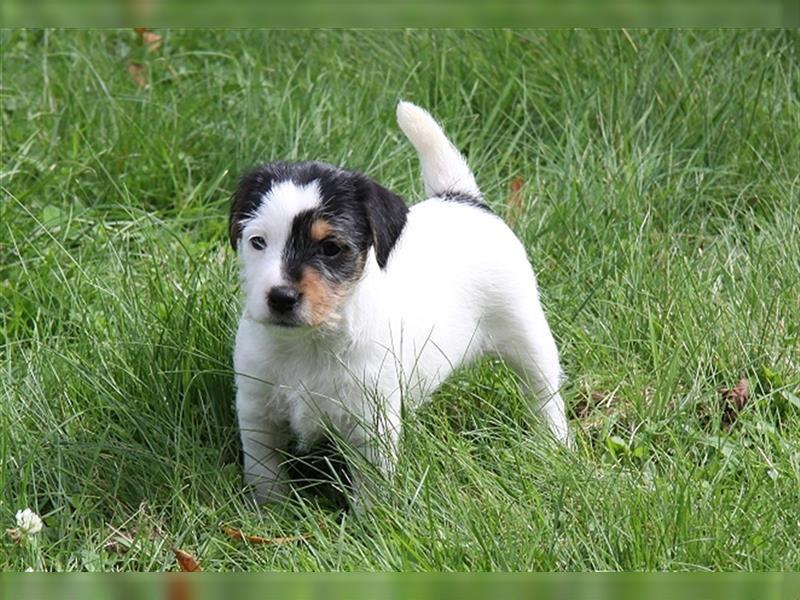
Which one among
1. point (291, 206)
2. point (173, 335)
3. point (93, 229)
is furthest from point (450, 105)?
point (291, 206)

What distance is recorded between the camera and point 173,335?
3.79 meters

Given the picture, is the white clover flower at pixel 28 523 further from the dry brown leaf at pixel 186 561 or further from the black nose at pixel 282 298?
the black nose at pixel 282 298

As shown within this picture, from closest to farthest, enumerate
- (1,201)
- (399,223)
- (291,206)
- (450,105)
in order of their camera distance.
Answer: (291,206), (399,223), (1,201), (450,105)

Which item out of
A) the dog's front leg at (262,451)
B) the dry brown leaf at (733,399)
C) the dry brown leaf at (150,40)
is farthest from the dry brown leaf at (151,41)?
the dry brown leaf at (733,399)

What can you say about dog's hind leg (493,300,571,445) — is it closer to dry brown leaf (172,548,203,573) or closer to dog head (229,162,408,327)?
dog head (229,162,408,327)

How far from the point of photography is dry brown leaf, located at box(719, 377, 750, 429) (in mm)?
3973

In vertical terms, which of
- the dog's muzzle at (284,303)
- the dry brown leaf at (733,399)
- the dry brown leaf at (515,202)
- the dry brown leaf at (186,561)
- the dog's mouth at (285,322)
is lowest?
the dry brown leaf at (186,561)

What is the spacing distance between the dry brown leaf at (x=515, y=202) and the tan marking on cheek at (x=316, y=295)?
1818 mm

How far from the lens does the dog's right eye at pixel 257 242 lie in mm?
3176

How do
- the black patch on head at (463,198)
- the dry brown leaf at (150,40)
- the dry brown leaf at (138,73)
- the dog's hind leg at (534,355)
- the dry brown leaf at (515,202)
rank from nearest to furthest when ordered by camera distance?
the dog's hind leg at (534,355)
the black patch on head at (463,198)
the dry brown leaf at (515,202)
the dry brown leaf at (138,73)
the dry brown leaf at (150,40)

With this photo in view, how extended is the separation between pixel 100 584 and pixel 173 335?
8.56ft

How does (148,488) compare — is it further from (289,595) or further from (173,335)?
(289,595)

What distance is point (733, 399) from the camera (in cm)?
399

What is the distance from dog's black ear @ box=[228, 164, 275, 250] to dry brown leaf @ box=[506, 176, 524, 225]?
1.72m
